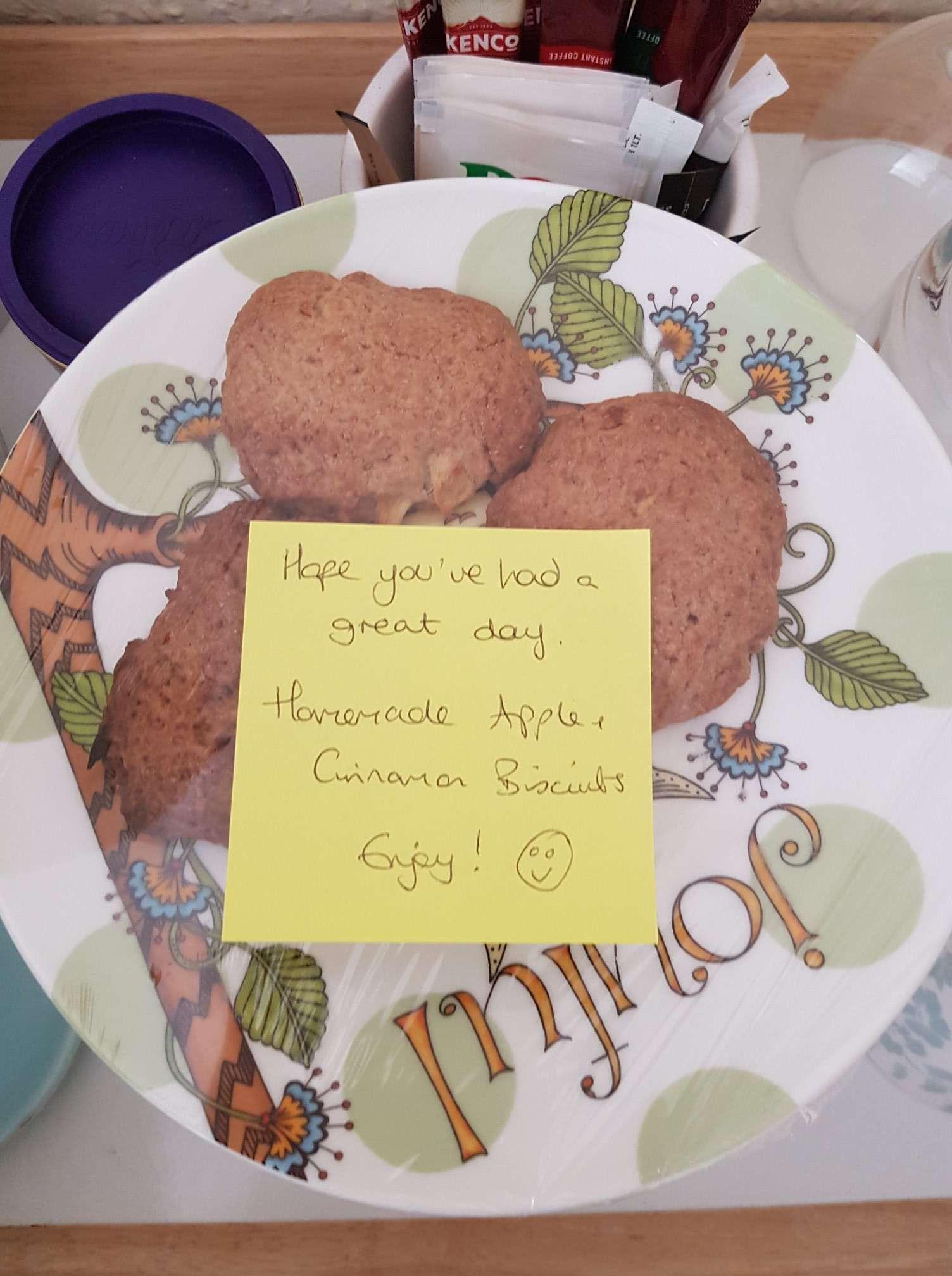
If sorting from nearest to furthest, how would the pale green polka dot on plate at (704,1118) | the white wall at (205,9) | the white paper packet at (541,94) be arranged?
the pale green polka dot on plate at (704,1118), the white paper packet at (541,94), the white wall at (205,9)

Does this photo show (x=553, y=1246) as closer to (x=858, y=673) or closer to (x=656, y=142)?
(x=858, y=673)

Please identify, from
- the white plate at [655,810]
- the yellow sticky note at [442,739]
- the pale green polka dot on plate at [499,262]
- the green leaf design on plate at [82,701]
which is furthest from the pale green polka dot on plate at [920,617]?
the green leaf design on plate at [82,701]

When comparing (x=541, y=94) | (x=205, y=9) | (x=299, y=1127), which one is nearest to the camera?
(x=299, y=1127)

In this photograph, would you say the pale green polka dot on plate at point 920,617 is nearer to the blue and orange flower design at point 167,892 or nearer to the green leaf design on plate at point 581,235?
the green leaf design on plate at point 581,235

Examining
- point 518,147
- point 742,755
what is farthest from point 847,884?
point 518,147

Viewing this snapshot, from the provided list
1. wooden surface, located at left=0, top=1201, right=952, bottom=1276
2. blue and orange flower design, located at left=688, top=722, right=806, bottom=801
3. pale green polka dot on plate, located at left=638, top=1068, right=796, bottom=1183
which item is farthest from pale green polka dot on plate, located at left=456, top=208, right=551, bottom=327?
wooden surface, located at left=0, top=1201, right=952, bottom=1276

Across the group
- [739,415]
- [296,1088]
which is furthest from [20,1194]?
[739,415]
